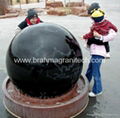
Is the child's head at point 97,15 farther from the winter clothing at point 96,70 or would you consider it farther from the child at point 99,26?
the winter clothing at point 96,70

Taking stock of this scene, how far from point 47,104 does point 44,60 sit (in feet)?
2.69

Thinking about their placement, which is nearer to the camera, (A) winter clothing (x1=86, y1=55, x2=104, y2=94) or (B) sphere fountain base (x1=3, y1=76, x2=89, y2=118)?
(B) sphere fountain base (x1=3, y1=76, x2=89, y2=118)

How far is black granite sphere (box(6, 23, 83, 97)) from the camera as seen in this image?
4.44 m

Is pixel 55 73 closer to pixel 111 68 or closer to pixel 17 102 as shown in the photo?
pixel 17 102

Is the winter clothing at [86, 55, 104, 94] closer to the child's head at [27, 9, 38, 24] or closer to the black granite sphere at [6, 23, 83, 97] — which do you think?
the black granite sphere at [6, 23, 83, 97]

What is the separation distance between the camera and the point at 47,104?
15.4ft

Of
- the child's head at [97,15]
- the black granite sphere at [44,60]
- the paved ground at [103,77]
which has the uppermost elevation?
the child's head at [97,15]

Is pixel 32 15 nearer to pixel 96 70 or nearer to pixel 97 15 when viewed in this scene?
pixel 97 15

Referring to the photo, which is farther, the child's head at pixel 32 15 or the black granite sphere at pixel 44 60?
the child's head at pixel 32 15

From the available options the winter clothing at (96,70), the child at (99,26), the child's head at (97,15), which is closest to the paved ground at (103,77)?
the winter clothing at (96,70)

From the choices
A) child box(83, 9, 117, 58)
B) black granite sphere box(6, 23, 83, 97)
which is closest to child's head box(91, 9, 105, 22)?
child box(83, 9, 117, 58)

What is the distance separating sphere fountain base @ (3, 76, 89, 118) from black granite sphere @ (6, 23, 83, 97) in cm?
15

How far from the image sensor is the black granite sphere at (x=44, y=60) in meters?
4.44

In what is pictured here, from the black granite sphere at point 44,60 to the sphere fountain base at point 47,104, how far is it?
15 centimetres
